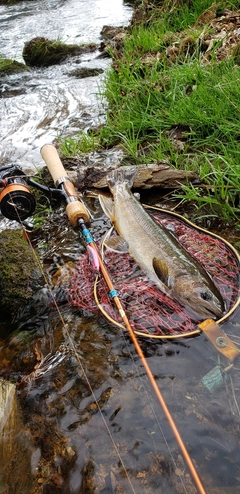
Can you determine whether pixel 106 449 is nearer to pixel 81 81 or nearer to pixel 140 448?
pixel 140 448

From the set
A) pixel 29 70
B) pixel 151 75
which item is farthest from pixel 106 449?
pixel 29 70

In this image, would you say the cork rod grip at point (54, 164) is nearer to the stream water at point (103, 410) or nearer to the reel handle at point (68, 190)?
the reel handle at point (68, 190)

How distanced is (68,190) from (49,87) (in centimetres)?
640

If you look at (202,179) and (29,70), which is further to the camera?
(29,70)

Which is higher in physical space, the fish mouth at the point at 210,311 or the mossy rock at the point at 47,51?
the mossy rock at the point at 47,51

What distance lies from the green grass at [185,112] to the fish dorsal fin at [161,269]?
1.19 m

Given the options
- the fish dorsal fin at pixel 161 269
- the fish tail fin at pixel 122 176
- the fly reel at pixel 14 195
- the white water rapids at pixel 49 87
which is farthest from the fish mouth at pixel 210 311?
the white water rapids at pixel 49 87

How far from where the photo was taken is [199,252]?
11.8 feet

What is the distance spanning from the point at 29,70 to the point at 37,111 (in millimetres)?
3419

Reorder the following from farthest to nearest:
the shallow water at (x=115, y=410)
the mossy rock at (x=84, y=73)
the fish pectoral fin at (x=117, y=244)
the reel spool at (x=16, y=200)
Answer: the mossy rock at (x=84, y=73)
the reel spool at (x=16, y=200)
the fish pectoral fin at (x=117, y=244)
the shallow water at (x=115, y=410)

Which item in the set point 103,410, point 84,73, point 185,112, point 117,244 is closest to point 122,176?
point 117,244

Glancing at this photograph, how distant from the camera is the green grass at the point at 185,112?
176 inches

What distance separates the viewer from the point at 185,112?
542 centimetres

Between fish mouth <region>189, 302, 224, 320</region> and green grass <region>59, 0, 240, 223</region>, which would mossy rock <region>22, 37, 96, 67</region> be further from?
fish mouth <region>189, 302, 224, 320</region>
